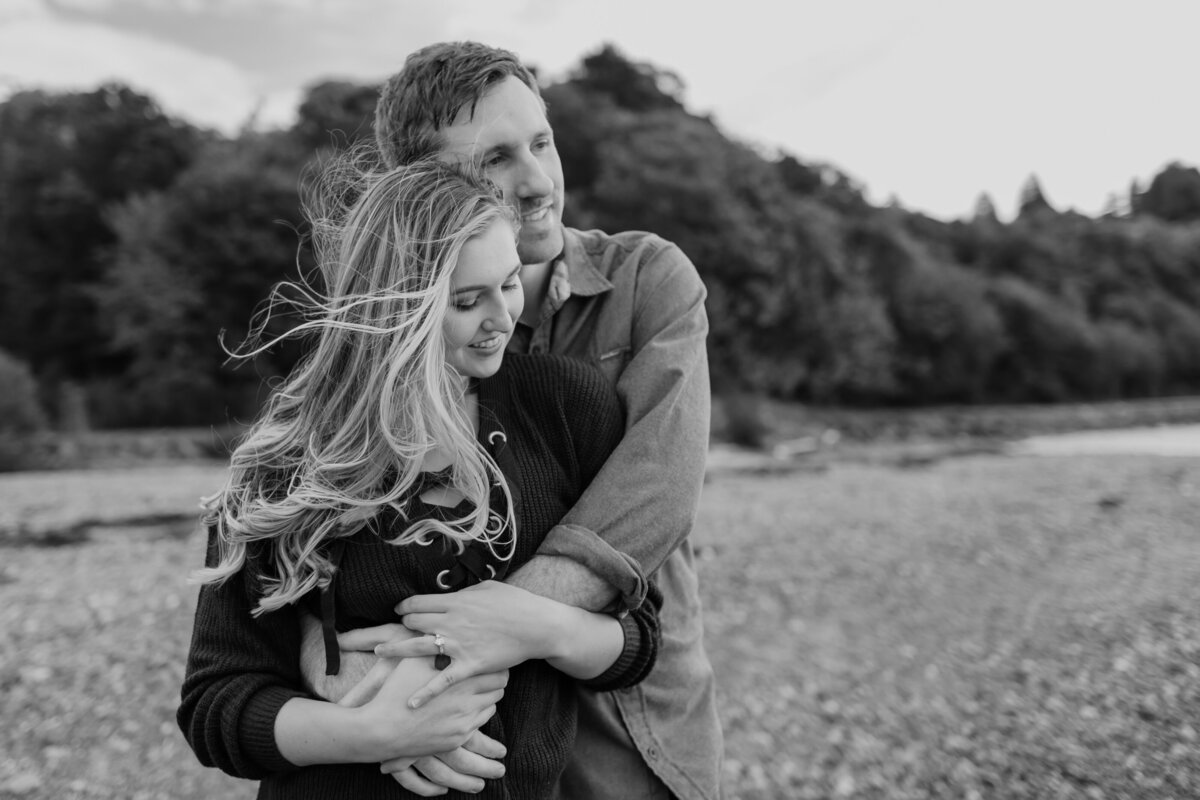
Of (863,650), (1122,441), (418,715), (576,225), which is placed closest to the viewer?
(418,715)

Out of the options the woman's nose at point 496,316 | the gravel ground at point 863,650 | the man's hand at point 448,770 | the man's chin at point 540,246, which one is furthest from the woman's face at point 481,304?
the gravel ground at point 863,650

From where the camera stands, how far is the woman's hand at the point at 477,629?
1634 millimetres

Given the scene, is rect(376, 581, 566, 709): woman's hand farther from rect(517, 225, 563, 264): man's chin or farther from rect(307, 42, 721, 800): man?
rect(517, 225, 563, 264): man's chin

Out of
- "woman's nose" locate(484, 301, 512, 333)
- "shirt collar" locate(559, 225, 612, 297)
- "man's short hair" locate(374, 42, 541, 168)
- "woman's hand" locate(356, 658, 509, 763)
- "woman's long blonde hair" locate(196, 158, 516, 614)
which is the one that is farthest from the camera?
"shirt collar" locate(559, 225, 612, 297)

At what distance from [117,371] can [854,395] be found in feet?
125

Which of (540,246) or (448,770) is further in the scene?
(540,246)

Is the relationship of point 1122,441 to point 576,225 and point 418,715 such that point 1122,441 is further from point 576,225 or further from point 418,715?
point 418,715

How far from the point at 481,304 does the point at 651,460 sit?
0.52 m

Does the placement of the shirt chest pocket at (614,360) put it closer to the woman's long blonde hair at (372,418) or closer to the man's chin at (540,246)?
the man's chin at (540,246)

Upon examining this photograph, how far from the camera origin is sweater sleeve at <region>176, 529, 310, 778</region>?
1.63 metres

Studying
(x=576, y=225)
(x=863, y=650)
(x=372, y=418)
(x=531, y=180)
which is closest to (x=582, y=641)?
A: (x=372, y=418)

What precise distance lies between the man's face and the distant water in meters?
31.3

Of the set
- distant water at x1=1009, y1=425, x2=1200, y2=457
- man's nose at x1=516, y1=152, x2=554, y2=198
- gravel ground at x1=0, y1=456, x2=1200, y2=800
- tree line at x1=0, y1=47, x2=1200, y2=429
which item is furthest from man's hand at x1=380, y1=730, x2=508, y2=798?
distant water at x1=1009, y1=425, x2=1200, y2=457

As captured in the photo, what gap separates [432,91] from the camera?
210 cm
